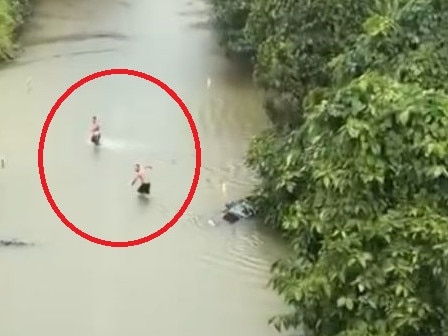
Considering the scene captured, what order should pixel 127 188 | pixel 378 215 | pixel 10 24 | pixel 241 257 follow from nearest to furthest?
pixel 378 215
pixel 241 257
pixel 127 188
pixel 10 24

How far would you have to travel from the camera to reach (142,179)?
9875 millimetres

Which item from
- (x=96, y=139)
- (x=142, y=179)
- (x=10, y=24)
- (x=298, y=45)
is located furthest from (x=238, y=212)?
(x=10, y=24)

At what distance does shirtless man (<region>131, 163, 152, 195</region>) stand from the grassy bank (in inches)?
123

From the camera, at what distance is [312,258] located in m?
6.15

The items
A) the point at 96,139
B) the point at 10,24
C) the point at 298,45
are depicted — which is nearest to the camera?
the point at 298,45

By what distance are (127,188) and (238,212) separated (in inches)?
44.4

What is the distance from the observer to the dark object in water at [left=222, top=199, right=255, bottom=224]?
9328 millimetres

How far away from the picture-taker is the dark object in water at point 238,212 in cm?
933

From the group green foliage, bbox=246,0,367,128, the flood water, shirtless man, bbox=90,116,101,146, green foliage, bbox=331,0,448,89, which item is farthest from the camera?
shirtless man, bbox=90,116,101,146

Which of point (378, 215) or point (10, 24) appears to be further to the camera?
point (10, 24)

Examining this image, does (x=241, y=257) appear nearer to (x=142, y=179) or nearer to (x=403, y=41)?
(x=142, y=179)

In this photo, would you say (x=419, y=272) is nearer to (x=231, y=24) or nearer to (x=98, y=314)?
(x=98, y=314)

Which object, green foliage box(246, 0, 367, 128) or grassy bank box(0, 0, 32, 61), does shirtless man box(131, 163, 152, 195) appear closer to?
green foliage box(246, 0, 367, 128)

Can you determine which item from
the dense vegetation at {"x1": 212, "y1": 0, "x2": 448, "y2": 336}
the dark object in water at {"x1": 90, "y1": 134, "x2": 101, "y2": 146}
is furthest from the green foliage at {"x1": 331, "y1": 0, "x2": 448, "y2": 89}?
the dark object in water at {"x1": 90, "y1": 134, "x2": 101, "y2": 146}
